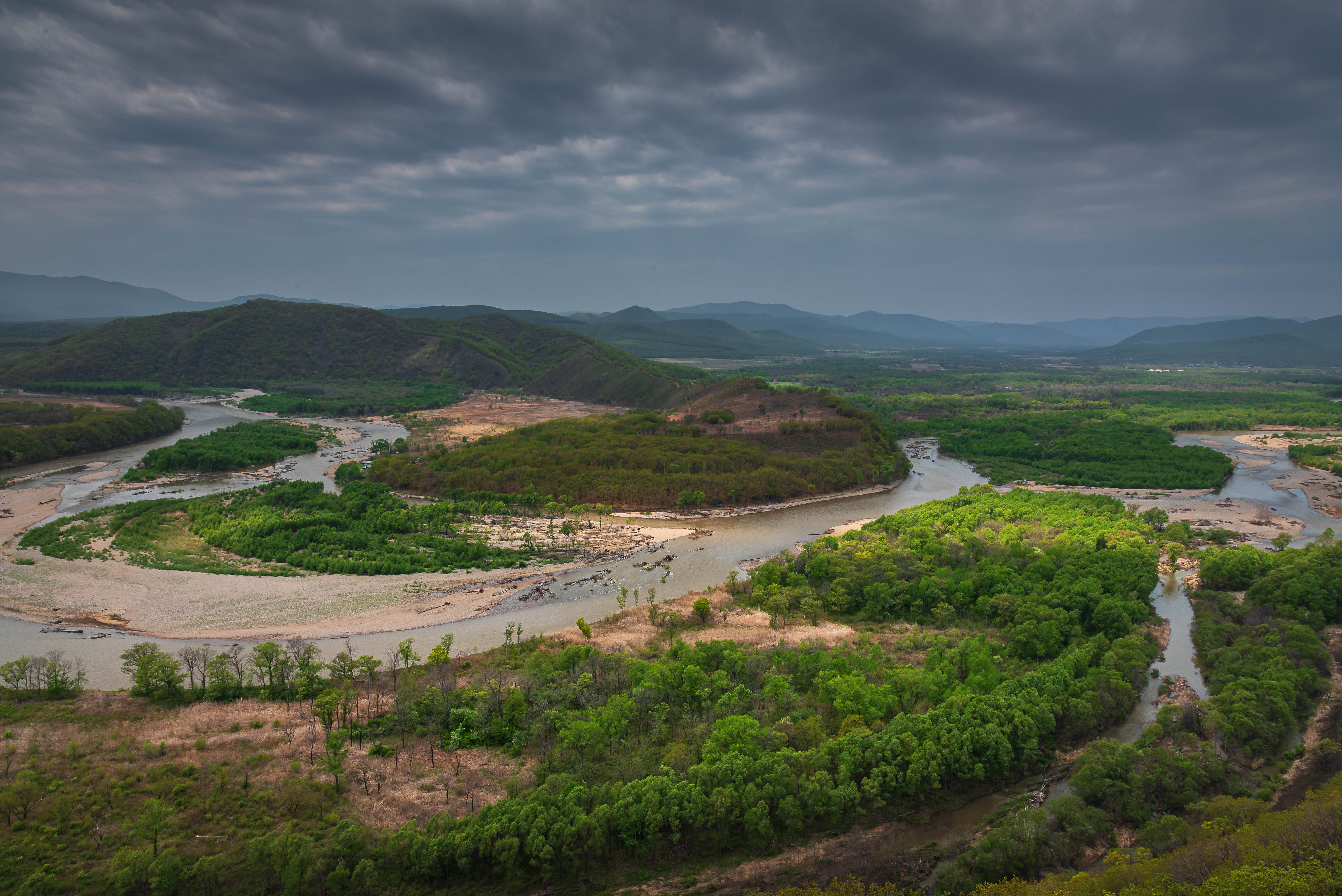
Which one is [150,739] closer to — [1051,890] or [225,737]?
[225,737]

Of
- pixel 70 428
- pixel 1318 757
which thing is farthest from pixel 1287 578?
pixel 70 428

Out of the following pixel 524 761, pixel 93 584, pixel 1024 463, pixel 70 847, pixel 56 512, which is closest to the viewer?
pixel 70 847

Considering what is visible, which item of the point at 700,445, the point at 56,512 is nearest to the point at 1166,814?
the point at 700,445

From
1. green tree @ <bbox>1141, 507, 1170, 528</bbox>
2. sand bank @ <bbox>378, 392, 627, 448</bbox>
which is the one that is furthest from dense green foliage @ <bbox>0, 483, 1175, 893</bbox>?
sand bank @ <bbox>378, 392, 627, 448</bbox>

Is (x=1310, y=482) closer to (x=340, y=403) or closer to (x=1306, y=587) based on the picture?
(x=1306, y=587)

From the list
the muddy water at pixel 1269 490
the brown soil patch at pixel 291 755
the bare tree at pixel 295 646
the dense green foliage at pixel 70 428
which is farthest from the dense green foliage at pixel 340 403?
the muddy water at pixel 1269 490

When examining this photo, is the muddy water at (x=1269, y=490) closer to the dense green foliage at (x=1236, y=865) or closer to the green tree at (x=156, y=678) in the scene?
the dense green foliage at (x=1236, y=865)

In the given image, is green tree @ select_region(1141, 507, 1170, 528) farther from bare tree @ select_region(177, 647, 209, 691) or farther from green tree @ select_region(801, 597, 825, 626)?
bare tree @ select_region(177, 647, 209, 691)
